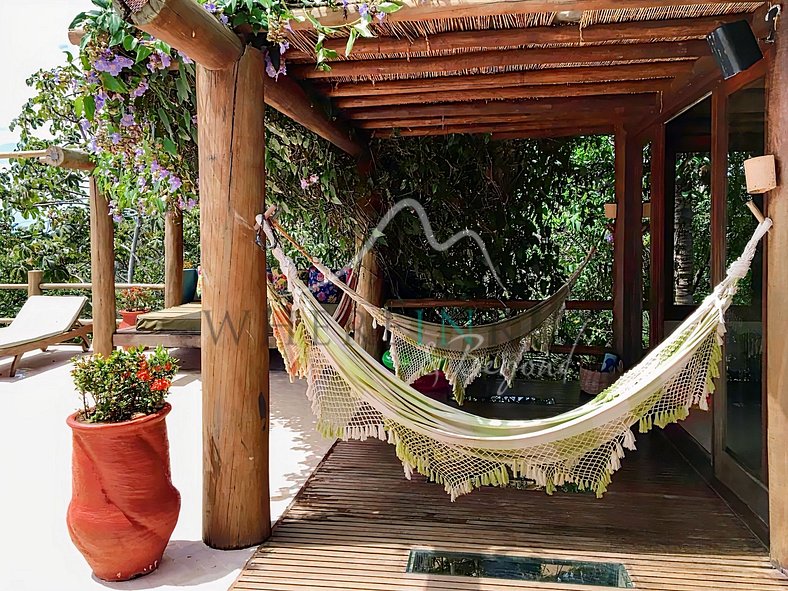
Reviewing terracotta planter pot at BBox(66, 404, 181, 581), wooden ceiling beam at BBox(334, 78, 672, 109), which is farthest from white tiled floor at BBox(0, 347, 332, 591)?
wooden ceiling beam at BBox(334, 78, 672, 109)

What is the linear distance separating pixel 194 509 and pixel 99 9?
1764mm

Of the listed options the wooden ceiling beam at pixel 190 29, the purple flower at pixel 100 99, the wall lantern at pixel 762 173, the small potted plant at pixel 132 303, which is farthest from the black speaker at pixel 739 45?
the small potted plant at pixel 132 303

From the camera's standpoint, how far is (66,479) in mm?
2760

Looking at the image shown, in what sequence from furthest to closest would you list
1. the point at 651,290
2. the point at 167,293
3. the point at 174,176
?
the point at 167,293 → the point at 651,290 → the point at 174,176

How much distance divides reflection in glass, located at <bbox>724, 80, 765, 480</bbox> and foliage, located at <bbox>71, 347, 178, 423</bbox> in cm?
194

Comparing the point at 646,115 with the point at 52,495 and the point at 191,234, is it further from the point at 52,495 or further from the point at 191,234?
the point at 191,234

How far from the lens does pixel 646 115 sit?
3.51 m

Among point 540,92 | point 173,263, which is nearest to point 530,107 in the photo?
point 540,92

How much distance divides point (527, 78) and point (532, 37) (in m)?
0.51

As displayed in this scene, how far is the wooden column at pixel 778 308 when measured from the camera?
71.8 inches

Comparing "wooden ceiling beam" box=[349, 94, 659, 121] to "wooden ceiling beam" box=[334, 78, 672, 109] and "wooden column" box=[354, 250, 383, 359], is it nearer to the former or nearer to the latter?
"wooden ceiling beam" box=[334, 78, 672, 109]

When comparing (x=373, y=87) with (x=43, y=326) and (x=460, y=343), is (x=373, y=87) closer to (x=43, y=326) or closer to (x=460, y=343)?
(x=460, y=343)

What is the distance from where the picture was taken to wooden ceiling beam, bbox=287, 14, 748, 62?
6.96ft

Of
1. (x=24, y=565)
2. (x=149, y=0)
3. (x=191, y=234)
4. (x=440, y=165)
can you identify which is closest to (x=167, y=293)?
(x=191, y=234)
